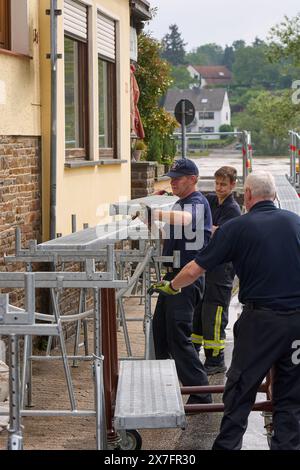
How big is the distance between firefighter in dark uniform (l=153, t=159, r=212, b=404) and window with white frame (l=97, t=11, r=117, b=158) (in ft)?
19.7

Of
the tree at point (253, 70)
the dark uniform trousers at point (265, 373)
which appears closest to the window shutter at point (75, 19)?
the dark uniform trousers at point (265, 373)

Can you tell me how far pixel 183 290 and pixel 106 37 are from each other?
7.10m

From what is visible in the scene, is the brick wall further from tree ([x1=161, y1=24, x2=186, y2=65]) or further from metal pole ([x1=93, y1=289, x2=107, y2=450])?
tree ([x1=161, y1=24, x2=186, y2=65])

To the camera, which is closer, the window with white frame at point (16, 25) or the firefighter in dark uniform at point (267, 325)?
the firefighter in dark uniform at point (267, 325)

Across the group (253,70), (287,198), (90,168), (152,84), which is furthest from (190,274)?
(253,70)

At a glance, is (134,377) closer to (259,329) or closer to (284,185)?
(259,329)

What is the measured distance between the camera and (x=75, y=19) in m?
13.3

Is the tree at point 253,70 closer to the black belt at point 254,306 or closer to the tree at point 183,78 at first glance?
the tree at point 183,78

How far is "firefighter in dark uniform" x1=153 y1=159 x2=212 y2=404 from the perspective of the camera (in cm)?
893

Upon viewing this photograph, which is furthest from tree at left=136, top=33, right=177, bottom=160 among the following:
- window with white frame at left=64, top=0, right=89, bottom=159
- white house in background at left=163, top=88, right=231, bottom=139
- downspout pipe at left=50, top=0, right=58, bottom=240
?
white house in background at left=163, top=88, right=231, bottom=139

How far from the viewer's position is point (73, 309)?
13.2 meters

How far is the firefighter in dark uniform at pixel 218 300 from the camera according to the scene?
34.6 feet

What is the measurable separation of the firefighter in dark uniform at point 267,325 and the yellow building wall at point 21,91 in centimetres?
402
